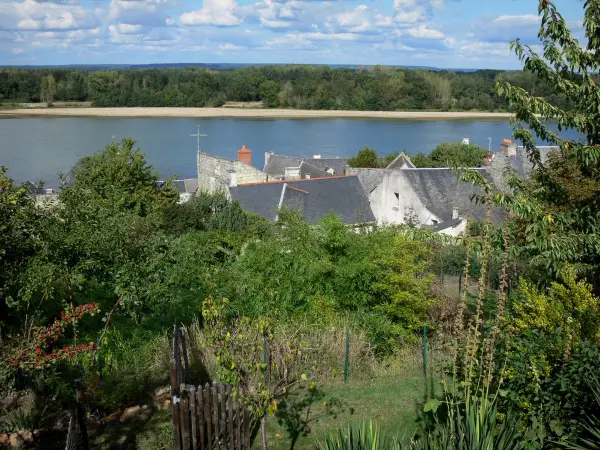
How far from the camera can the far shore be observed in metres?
103

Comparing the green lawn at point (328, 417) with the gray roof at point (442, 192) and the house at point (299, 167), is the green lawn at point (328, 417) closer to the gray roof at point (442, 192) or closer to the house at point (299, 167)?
the gray roof at point (442, 192)

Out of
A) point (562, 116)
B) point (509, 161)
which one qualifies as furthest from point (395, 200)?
point (562, 116)

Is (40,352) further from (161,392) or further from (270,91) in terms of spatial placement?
(270,91)

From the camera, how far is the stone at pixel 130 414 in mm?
6551

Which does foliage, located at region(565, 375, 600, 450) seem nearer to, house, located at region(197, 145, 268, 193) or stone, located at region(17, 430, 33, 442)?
stone, located at region(17, 430, 33, 442)

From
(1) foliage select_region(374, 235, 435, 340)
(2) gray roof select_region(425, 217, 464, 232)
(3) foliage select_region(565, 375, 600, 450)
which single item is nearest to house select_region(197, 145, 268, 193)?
(2) gray roof select_region(425, 217, 464, 232)

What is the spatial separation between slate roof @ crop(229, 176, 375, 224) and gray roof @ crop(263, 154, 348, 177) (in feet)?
37.9

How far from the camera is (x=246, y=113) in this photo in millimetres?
106625

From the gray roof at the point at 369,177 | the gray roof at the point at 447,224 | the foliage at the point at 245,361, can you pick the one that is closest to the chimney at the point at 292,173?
the gray roof at the point at 369,177

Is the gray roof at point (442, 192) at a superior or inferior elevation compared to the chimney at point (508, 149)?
inferior

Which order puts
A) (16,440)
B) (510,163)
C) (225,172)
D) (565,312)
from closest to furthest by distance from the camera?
(16,440)
(565,312)
(510,163)
(225,172)

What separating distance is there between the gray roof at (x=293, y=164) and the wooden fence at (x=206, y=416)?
101 ft

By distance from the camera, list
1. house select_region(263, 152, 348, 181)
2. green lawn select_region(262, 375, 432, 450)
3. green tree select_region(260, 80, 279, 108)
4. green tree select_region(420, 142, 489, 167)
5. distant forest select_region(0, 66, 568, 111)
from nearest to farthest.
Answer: green lawn select_region(262, 375, 432, 450)
house select_region(263, 152, 348, 181)
green tree select_region(420, 142, 489, 167)
distant forest select_region(0, 66, 568, 111)
green tree select_region(260, 80, 279, 108)

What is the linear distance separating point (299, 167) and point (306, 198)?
11.3 meters
